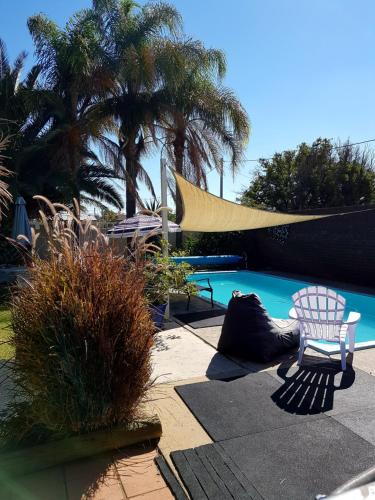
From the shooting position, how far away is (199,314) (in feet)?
25.6

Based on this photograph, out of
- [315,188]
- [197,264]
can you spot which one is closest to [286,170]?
[315,188]

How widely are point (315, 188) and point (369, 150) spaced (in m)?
3.98

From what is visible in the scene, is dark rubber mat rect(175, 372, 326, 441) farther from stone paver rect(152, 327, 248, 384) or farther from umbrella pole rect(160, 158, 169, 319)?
umbrella pole rect(160, 158, 169, 319)

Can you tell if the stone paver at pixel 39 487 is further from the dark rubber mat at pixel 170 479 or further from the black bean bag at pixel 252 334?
the black bean bag at pixel 252 334

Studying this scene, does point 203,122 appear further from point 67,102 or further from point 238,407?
point 238,407

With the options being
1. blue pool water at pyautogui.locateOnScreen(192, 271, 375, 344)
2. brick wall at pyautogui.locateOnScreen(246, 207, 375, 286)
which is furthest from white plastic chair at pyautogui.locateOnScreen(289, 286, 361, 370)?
brick wall at pyautogui.locateOnScreen(246, 207, 375, 286)

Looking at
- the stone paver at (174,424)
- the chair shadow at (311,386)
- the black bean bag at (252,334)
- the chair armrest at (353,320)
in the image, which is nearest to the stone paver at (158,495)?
the stone paver at (174,424)

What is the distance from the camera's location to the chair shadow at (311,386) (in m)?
3.70

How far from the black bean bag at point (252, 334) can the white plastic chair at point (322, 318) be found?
0.29 metres

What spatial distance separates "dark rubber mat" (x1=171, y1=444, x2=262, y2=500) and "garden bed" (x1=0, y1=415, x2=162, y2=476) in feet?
1.12

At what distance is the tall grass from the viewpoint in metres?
2.70

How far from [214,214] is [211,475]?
6.69m

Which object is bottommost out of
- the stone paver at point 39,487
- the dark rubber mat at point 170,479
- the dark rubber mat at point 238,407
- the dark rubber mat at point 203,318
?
the stone paver at point 39,487

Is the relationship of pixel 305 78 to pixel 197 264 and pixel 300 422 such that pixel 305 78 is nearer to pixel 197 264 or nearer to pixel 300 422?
pixel 197 264
